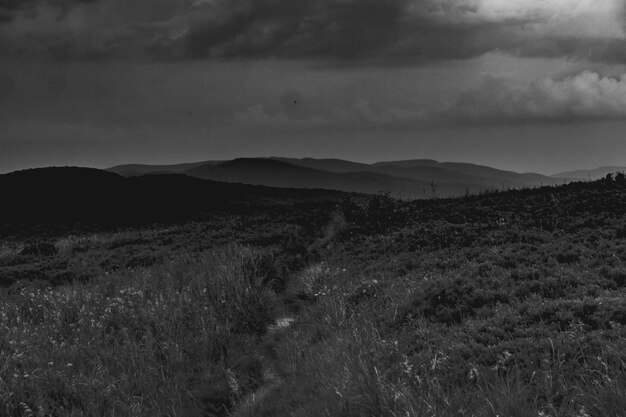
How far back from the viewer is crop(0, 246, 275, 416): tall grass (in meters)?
6.93

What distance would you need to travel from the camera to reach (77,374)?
24.9 feet

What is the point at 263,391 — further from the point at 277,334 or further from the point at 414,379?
the point at 277,334

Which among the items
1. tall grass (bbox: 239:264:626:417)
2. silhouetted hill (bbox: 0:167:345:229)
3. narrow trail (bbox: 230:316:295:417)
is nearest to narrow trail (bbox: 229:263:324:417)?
narrow trail (bbox: 230:316:295:417)

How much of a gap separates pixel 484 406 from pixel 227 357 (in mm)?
5071

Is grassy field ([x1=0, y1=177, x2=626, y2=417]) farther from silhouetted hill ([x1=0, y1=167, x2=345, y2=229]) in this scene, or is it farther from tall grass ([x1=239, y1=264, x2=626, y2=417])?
silhouetted hill ([x1=0, y1=167, x2=345, y2=229])

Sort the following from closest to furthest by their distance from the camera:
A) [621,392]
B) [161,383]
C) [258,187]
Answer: [621,392] → [161,383] → [258,187]

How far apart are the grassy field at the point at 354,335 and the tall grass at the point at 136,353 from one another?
0.03m

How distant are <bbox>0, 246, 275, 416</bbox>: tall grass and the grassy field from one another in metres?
0.03

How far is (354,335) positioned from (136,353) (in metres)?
3.49

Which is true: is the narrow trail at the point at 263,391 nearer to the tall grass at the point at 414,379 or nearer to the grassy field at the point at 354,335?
the grassy field at the point at 354,335

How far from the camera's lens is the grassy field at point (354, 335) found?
5770 mm

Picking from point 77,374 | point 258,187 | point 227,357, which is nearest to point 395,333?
Result: point 227,357

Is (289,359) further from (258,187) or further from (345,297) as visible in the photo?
(258,187)

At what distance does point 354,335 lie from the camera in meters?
8.05
